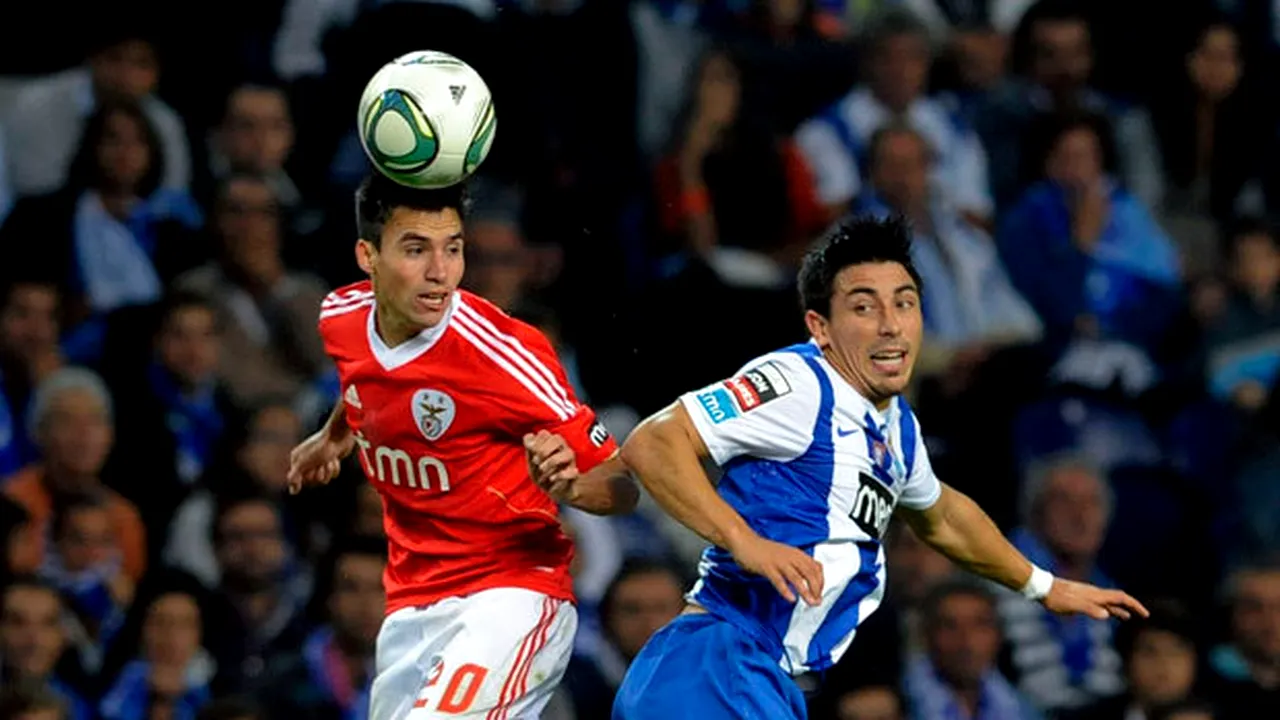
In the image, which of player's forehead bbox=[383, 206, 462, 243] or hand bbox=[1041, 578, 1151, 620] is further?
hand bbox=[1041, 578, 1151, 620]

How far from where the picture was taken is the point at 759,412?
654 centimetres

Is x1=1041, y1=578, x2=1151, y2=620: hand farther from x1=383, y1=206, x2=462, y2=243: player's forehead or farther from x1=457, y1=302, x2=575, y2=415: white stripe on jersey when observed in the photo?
x1=383, y1=206, x2=462, y2=243: player's forehead

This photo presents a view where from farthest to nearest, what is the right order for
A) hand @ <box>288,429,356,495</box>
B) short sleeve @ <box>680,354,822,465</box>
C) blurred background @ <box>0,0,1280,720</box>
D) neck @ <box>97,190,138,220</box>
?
neck @ <box>97,190,138,220</box>, blurred background @ <box>0,0,1280,720</box>, hand @ <box>288,429,356,495</box>, short sleeve @ <box>680,354,822,465</box>

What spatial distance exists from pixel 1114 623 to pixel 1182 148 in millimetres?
3320

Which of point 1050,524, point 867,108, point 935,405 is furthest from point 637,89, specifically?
point 1050,524

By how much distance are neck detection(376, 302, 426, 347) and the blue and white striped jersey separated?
82 centimetres

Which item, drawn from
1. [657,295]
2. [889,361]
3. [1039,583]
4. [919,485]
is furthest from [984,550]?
[657,295]

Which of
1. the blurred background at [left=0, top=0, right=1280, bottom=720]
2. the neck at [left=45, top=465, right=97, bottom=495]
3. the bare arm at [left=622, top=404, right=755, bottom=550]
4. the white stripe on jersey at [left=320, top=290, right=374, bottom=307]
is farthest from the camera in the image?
the neck at [left=45, top=465, right=97, bottom=495]

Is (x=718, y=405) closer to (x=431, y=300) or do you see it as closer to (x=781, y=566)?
(x=781, y=566)

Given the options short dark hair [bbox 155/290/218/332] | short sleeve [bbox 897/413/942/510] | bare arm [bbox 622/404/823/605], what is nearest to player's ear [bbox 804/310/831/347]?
short sleeve [bbox 897/413/942/510]

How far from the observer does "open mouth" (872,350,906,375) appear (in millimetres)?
6672

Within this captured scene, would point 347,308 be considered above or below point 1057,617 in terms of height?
above

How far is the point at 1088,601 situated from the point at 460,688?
5.73 ft

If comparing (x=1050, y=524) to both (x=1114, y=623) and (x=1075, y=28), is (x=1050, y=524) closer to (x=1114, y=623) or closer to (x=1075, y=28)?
(x=1114, y=623)
